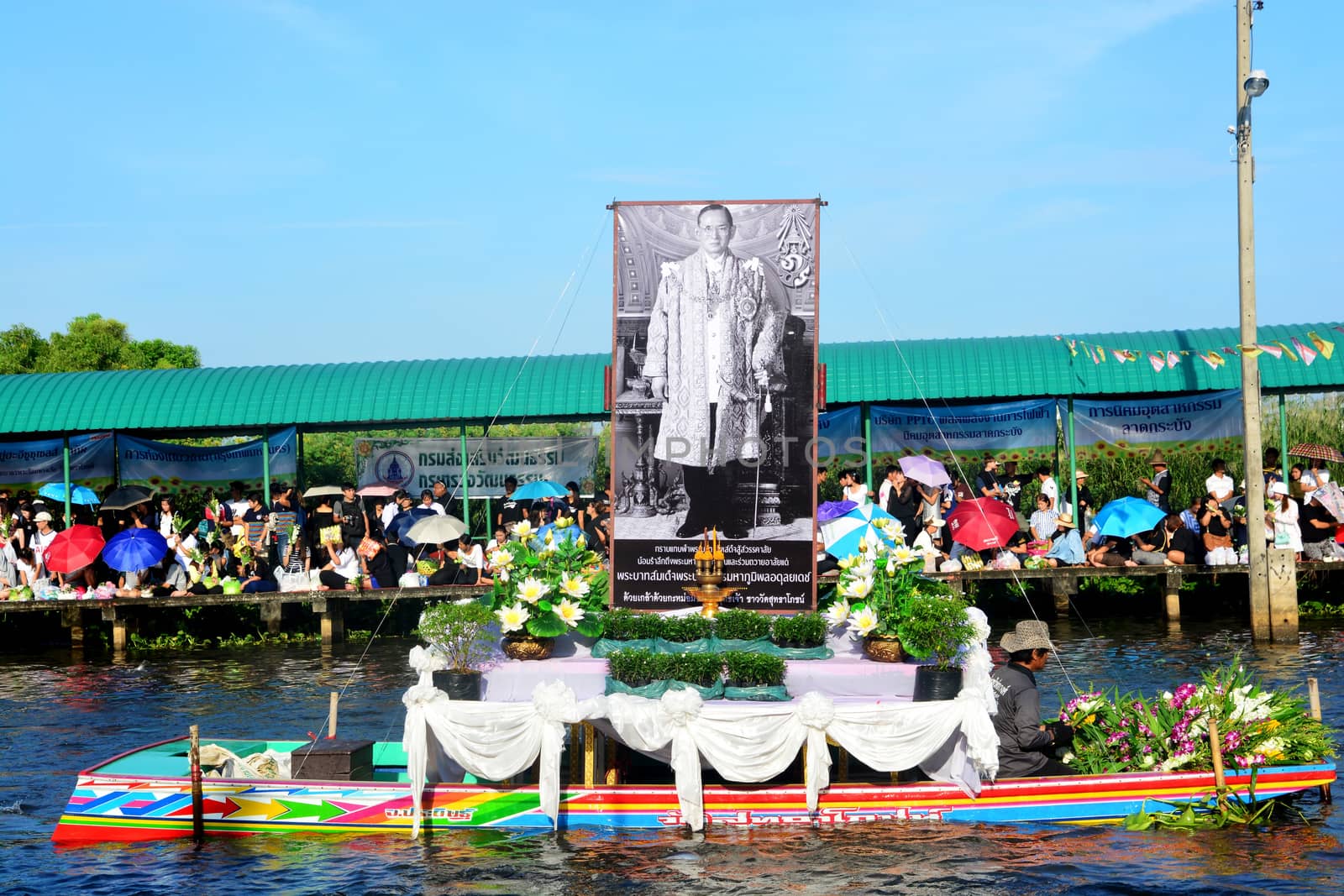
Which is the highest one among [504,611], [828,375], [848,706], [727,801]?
[828,375]

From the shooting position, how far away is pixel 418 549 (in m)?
25.8

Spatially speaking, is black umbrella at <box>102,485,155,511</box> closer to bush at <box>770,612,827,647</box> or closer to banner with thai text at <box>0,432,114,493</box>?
banner with thai text at <box>0,432,114,493</box>

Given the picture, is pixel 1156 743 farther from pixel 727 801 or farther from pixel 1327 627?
pixel 1327 627

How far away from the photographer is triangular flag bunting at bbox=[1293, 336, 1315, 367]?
24.6 metres

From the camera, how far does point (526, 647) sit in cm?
1370

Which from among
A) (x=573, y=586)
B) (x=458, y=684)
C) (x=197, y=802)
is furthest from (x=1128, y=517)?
(x=197, y=802)

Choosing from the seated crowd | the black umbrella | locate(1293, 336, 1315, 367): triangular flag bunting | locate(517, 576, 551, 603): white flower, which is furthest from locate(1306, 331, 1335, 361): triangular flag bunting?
the black umbrella

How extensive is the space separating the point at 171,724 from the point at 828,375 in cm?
1326

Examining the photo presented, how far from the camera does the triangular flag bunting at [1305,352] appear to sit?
24625mm

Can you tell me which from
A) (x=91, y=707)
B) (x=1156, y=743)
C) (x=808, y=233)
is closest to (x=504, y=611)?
(x=808, y=233)

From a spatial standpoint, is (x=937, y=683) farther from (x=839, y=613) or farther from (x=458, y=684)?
(x=458, y=684)

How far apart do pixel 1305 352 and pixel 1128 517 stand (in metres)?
4.86

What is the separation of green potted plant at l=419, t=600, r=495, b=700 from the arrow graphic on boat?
153cm

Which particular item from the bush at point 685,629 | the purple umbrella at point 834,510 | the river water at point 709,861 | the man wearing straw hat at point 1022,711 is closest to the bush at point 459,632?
the river water at point 709,861
